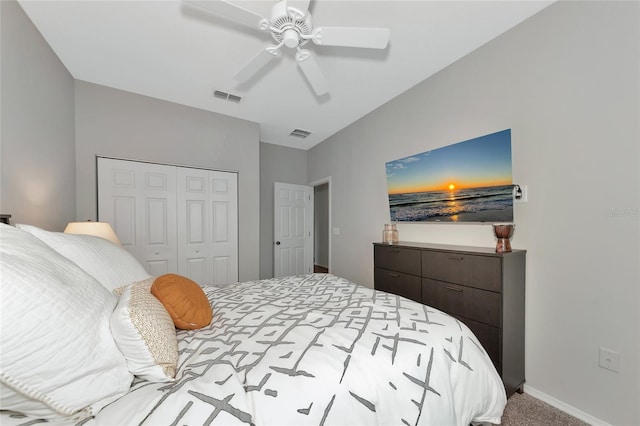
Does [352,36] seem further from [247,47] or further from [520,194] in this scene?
[520,194]

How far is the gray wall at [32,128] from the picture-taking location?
5.33ft

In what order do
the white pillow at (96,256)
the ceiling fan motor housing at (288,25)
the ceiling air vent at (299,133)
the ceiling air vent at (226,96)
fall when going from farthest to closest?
1. the ceiling air vent at (299,133)
2. the ceiling air vent at (226,96)
3. the ceiling fan motor housing at (288,25)
4. the white pillow at (96,256)

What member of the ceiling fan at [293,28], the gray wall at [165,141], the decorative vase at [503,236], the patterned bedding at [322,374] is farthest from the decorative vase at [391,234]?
the gray wall at [165,141]

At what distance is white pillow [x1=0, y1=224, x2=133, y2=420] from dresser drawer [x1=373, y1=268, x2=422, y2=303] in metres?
2.11

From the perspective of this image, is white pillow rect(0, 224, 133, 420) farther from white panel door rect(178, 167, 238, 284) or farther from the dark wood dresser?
white panel door rect(178, 167, 238, 284)

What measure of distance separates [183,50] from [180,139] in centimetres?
130

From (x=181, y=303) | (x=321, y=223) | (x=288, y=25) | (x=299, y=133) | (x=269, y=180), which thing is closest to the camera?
(x=181, y=303)

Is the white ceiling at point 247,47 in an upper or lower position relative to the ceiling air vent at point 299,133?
upper

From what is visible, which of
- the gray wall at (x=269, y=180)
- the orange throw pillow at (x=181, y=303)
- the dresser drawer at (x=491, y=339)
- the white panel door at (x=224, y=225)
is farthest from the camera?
the gray wall at (x=269, y=180)

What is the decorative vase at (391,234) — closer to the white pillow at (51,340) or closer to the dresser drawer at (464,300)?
the dresser drawer at (464,300)

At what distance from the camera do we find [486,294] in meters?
1.80

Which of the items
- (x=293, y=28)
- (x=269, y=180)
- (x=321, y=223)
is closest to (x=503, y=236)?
(x=293, y=28)

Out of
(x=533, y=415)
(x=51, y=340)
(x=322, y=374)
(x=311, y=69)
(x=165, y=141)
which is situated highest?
(x=311, y=69)

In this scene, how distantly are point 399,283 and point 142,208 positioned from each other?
10.2 feet
